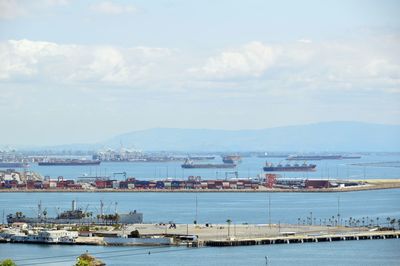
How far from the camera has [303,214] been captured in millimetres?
44156

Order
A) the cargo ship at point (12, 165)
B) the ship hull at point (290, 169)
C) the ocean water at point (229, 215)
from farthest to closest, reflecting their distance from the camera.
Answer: the cargo ship at point (12, 165)
the ship hull at point (290, 169)
the ocean water at point (229, 215)

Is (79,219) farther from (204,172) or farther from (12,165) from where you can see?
(12,165)

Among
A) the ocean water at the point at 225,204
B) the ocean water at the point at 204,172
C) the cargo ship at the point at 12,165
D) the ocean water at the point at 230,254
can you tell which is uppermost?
the cargo ship at the point at 12,165

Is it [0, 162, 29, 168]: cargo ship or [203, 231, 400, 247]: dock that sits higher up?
Result: [0, 162, 29, 168]: cargo ship

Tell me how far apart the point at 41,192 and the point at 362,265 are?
40.4m

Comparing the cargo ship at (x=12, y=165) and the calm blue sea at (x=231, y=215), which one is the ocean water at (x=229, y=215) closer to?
the calm blue sea at (x=231, y=215)

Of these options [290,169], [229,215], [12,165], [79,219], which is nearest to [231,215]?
[229,215]

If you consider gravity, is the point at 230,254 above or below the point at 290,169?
below

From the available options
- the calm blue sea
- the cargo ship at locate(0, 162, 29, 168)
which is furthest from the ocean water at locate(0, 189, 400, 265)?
the cargo ship at locate(0, 162, 29, 168)

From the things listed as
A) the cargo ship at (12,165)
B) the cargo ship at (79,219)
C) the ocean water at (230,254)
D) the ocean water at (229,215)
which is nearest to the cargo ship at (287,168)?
the cargo ship at (12,165)

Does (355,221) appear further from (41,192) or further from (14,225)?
(41,192)

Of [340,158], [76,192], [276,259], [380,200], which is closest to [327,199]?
[380,200]

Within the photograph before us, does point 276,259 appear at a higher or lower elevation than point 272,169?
lower

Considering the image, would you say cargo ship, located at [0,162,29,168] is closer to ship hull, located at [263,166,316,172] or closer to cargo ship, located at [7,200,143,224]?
ship hull, located at [263,166,316,172]
